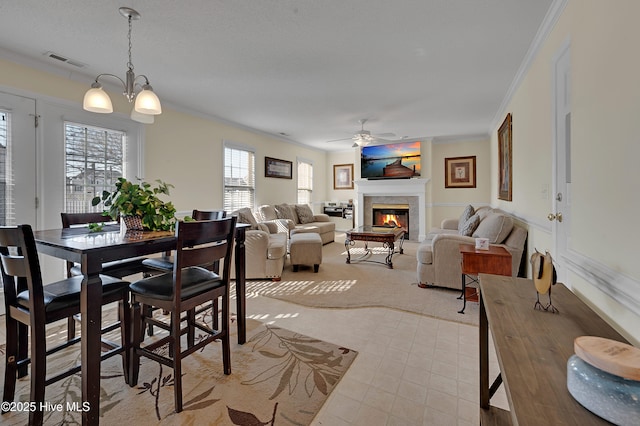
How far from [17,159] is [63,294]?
2.26 m

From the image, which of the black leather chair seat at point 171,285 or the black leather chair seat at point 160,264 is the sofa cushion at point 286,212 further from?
the black leather chair seat at point 171,285

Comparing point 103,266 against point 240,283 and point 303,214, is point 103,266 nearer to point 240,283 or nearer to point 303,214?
point 240,283

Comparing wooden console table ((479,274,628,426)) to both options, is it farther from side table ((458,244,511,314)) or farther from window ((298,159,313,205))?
window ((298,159,313,205))

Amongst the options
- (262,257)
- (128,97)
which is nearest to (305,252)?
(262,257)

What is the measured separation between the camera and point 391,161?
6984 millimetres

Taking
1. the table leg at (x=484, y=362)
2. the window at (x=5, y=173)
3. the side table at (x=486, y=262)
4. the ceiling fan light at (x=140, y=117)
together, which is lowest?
the table leg at (x=484, y=362)

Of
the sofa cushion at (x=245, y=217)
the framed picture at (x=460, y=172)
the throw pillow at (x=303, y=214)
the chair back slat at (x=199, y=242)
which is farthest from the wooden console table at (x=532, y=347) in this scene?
the framed picture at (x=460, y=172)

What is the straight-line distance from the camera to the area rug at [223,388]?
1489 millimetres

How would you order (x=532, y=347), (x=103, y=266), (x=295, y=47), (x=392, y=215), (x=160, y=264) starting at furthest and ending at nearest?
(x=392, y=215) → (x=295, y=47) → (x=160, y=264) → (x=103, y=266) → (x=532, y=347)

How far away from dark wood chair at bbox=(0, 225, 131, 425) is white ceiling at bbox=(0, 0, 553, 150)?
177 centimetres

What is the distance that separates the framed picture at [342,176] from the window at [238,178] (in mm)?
3147

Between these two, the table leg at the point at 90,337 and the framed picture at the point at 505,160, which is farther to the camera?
the framed picture at the point at 505,160

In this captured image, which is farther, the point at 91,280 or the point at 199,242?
the point at 199,242

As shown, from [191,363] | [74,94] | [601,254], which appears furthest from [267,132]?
[601,254]
